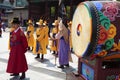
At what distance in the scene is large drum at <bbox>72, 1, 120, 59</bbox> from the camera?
3.79 meters

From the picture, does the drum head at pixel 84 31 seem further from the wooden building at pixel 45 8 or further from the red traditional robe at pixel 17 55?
the wooden building at pixel 45 8

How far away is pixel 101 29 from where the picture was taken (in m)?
3.80

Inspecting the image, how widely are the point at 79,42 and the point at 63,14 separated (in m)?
3.53

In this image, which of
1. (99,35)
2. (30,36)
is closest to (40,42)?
(30,36)

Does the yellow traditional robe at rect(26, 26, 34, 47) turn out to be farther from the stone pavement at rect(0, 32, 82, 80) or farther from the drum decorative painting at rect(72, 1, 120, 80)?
the drum decorative painting at rect(72, 1, 120, 80)

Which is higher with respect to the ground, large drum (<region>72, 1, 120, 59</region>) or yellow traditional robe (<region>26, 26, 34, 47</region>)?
large drum (<region>72, 1, 120, 59</region>)

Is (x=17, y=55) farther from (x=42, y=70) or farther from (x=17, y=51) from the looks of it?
(x=42, y=70)

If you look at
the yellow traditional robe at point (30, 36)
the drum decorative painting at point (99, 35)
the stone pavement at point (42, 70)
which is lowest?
the stone pavement at point (42, 70)

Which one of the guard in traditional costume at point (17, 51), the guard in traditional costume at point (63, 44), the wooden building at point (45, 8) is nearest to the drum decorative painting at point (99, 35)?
the guard in traditional costume at point (17, 51)

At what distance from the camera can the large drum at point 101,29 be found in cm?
379

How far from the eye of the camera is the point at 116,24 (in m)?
3.89

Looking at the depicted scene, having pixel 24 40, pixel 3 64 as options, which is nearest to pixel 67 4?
pixel 3 64

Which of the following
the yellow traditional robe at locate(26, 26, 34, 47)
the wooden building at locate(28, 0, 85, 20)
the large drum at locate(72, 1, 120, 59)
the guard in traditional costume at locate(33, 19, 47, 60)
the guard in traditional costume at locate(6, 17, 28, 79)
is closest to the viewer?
the large drum at locate(72, 1, 120, 59)

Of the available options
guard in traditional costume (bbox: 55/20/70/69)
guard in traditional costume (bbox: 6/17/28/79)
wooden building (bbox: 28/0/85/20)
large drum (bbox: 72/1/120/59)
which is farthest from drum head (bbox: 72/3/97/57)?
wooden building (bbox: 28/0/85/20)
